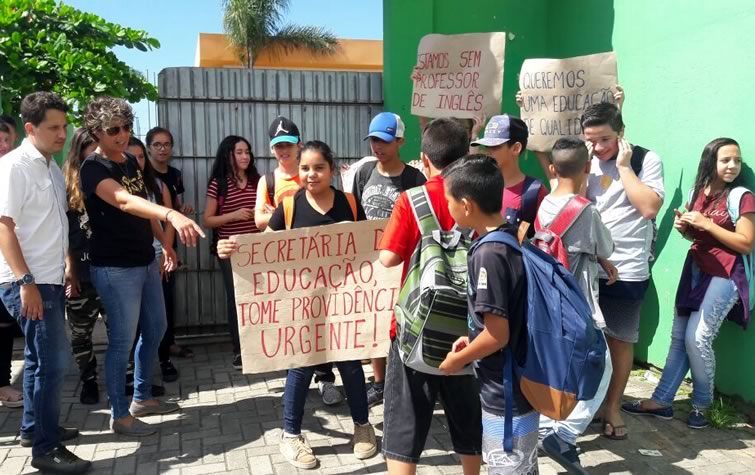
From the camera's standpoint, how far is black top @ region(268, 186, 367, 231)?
348cm

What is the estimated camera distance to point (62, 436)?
3793 mm

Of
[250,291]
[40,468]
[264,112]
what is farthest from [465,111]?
[40,468]

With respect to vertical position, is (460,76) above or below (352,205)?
above

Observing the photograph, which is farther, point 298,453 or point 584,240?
point 298,453

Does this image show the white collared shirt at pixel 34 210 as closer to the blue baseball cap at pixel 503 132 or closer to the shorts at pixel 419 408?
the shorts at pixel 419 408

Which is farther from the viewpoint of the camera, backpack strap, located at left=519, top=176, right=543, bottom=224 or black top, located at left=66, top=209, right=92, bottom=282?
black top, located at left=66, top=209, right=92, bottom=282

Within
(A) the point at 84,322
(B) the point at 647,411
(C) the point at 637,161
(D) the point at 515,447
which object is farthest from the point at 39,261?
(B) the point at 647,411

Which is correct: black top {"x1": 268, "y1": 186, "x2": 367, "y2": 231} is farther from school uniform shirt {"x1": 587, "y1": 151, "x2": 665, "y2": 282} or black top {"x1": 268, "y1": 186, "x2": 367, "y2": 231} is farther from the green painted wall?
the green painted wall

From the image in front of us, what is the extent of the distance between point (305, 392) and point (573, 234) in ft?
5.67

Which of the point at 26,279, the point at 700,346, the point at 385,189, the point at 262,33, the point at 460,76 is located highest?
the point at 262,33

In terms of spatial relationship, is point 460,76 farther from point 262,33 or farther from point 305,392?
point 262,33

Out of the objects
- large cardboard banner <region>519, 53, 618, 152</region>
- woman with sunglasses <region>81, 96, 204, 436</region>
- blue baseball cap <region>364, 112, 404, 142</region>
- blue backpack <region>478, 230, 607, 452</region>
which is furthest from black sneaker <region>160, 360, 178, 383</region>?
blue backpack <region>478, 230, 607, 452</region>

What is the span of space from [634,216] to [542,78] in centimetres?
138

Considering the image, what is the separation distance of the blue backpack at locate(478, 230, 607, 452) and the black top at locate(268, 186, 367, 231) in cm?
138
